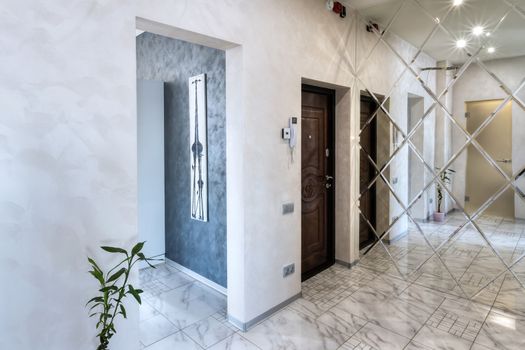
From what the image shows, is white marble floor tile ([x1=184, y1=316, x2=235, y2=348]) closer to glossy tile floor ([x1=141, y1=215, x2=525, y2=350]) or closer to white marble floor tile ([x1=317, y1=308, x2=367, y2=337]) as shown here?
glossy tile floor ([x1=141, y1=215, x2=525, y2=350])

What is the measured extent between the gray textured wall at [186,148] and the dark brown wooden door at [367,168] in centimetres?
196

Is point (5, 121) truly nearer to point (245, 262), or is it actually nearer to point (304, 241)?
point (245, 262)

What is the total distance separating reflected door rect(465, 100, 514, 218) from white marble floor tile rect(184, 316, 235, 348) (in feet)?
8.33

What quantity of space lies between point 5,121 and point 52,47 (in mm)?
416

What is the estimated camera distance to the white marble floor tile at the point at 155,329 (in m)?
2.41

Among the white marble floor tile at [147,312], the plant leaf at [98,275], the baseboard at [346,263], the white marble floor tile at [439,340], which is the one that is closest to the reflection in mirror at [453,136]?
the baseboard at [346,263]

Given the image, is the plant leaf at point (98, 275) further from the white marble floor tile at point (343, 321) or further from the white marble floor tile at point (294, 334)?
the white marble floor tile at point (343, 321)

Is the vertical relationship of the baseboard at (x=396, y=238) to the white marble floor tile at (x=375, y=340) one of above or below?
above

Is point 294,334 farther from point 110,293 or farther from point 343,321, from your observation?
point 110,293

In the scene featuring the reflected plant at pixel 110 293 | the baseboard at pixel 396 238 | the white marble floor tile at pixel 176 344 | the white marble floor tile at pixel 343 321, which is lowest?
the white marble floor tile at pixel 176 344

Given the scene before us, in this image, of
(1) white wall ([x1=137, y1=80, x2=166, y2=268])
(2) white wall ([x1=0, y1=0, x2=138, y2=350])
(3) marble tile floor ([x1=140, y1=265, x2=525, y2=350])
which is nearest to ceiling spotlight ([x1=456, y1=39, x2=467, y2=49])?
(3) marble tile floor ([x1=140, y1=265, x2=525, y2=350])

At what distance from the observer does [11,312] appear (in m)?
Answer: 1.49

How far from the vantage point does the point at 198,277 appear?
3447 millimetres

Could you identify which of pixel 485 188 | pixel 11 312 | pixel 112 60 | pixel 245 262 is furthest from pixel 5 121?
pixel 485 188
